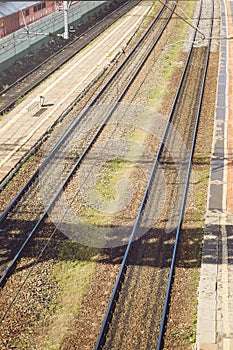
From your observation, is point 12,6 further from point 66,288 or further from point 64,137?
point 66,288

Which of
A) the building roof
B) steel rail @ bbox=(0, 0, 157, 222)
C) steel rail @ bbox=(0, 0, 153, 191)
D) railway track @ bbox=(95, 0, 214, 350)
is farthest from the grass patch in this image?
the building roof

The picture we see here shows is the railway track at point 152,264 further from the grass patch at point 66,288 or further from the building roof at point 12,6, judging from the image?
the building roof at point 12,6

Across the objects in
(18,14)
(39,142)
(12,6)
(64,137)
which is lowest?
(39,142)

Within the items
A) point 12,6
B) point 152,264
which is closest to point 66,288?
point 152,264

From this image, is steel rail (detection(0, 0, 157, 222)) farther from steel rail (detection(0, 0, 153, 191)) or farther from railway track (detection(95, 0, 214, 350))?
railway track (detection(95, 0, 214, 350))

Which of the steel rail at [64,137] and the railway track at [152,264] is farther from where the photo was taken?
the steel rail at [64,137]

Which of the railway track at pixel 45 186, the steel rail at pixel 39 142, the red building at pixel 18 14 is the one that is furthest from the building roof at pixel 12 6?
the railway track at pixel 45 186

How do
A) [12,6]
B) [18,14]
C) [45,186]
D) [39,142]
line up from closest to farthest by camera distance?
[45,186], [39,142], [12,6], [18,14]
